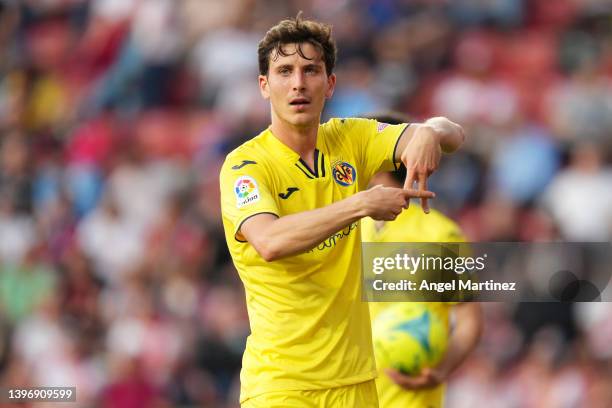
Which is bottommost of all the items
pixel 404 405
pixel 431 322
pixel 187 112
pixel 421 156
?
pixel 404 405

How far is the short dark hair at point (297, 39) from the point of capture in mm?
5191

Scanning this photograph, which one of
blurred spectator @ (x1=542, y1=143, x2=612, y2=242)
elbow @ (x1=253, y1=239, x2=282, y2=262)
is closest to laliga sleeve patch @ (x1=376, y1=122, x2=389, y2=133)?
elbow @ (x1=253, y1=239, x2=282, y2=262)

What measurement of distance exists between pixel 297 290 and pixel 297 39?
3.76 ft

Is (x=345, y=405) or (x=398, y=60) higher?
(x=398, y=60)

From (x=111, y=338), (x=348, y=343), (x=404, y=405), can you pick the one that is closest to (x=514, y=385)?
(x=404, y=405)

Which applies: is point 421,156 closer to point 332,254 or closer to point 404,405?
point 332,254

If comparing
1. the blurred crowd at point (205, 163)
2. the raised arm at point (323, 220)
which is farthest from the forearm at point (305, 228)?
the blurred crowd at point (205, 163)

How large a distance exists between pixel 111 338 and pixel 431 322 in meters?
5.14

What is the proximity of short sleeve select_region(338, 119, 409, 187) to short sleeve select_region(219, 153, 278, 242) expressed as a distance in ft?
2.02

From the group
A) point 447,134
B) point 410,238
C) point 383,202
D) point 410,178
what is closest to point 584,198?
point 410,238

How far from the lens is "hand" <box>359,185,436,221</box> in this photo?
4508 millimetres

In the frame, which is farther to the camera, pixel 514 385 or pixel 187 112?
pixel 187 112

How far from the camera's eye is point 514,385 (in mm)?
9414

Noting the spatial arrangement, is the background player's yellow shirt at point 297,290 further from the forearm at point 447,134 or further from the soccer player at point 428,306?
the soccer player at point 428,306
